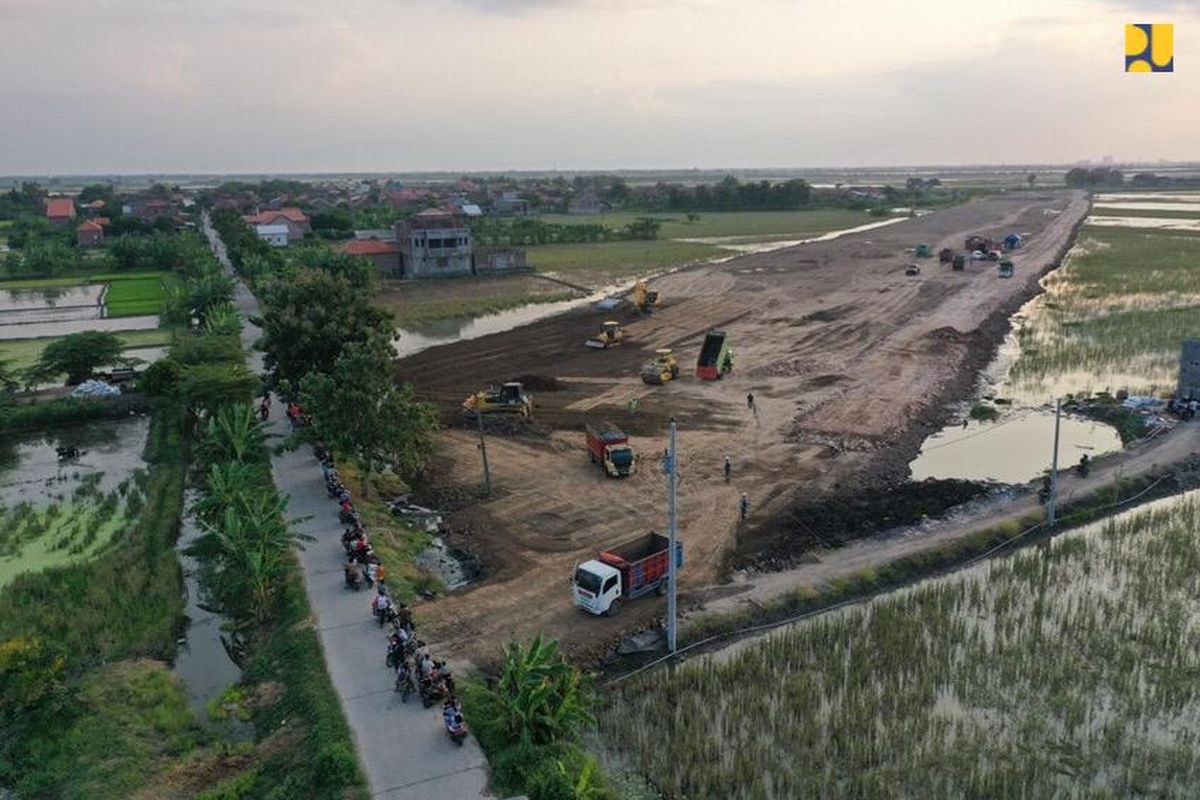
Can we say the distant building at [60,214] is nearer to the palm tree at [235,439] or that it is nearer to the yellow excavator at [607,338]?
the yellow excavator at [607,338]

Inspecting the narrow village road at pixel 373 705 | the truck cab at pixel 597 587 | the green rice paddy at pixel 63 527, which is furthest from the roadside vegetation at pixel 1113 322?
the green rice paddy at pixel 63 527

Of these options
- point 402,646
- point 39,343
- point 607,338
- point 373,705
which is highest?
point 39,343

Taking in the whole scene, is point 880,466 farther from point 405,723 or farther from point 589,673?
point 405,723

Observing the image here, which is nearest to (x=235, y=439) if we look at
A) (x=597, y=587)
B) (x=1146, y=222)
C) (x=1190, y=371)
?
(x=597, y=587)

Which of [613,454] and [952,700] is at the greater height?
[613,454]

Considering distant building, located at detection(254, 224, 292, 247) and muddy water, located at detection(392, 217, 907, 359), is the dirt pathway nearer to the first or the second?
muddy water, located at detection(392, 217, 907, 359)

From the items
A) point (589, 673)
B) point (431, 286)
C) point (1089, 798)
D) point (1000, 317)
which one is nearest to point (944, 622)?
point (1089, 798)

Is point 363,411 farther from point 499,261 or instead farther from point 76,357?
point 499,261

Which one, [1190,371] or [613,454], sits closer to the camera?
[613,454]

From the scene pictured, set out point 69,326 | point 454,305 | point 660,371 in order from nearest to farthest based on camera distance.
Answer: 1. point 660,371
2. point 69,326
3. point 454,305
